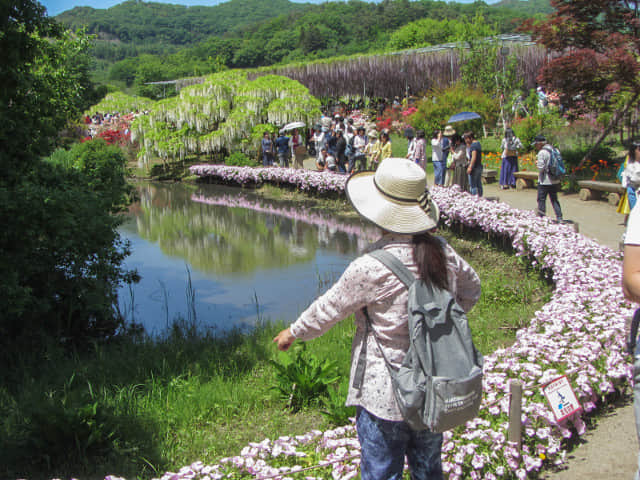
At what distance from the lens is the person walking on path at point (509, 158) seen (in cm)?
1510

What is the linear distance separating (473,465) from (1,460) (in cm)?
313

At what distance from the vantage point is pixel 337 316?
244 centimetres

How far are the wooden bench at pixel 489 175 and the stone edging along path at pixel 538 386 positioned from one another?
10.5 meters

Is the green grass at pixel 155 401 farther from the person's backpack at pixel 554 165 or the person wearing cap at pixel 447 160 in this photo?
the person wearing cap at pixel 447 160

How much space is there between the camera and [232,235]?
14.1 m

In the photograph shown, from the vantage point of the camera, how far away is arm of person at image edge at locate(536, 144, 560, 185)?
33.7ft

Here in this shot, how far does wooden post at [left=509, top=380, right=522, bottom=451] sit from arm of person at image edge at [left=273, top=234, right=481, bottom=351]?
1.19 metres

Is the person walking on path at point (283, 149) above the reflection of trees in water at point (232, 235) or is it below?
above

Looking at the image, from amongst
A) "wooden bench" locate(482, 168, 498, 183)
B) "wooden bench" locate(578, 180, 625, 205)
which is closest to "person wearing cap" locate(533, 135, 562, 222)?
"wooden bench" locate(578, 180, 625, 205)

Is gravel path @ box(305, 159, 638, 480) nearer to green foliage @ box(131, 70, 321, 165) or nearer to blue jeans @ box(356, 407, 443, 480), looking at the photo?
blue jeans @ box(356, 407, 443, 480)

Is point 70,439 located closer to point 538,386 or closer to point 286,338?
point 286,338

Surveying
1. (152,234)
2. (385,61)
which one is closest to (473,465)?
(152,234)

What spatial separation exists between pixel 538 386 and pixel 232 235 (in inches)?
425

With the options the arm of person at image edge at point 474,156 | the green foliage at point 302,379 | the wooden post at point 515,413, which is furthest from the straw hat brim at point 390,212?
the arm of person at image edge at point 474,156
